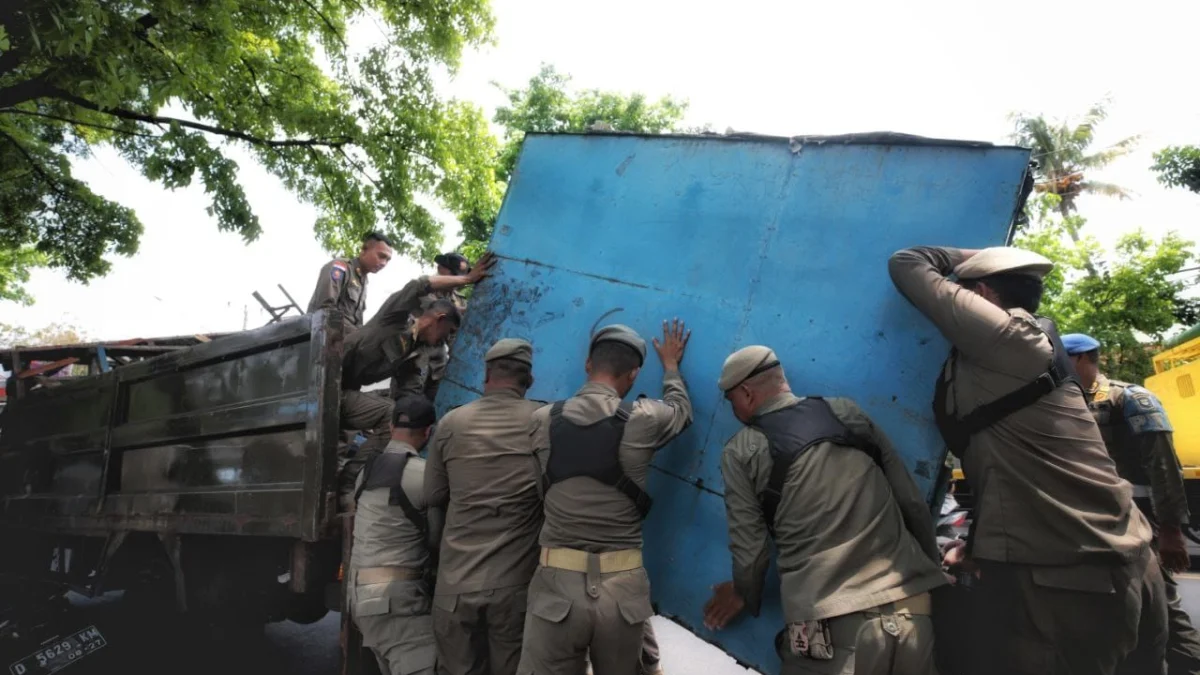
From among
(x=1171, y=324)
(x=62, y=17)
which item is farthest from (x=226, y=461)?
(x=1171, y=324)

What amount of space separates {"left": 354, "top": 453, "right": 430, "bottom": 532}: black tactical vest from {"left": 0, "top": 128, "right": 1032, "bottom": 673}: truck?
0.16m

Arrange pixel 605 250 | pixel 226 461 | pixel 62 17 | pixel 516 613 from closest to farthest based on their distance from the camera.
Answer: pixel 516 613
pixel 605 250
pixel 226 461
pixel 62 17

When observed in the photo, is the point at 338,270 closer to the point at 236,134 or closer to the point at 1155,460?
the point at 236,134

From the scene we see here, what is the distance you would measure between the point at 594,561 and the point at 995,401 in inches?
52.9

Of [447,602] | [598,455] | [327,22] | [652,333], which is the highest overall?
[327,22]

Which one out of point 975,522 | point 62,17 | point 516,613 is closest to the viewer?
point 975,522

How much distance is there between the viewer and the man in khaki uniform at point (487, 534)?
249cm

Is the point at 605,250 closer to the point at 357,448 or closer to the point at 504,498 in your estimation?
the point at 504,498

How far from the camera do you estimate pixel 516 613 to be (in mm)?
2504

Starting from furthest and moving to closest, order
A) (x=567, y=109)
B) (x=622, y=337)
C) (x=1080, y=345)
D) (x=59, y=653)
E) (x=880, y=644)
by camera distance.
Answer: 1. (x=567, y=109)
2. (x=59, y=653)
3. (x=1080, y=345)
4. (x=622, y=337)
5. (x=880, y=644)

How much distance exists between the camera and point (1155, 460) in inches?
116

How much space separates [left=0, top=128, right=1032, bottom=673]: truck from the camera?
86.8 inches

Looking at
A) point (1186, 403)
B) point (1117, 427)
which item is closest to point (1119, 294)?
point (1186, 403)

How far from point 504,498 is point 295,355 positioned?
1.16 m
